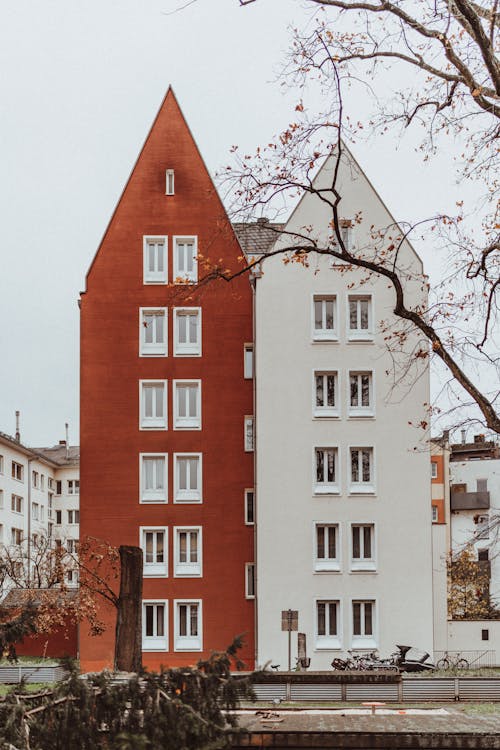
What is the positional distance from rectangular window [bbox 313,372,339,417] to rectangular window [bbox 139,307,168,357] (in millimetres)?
6885

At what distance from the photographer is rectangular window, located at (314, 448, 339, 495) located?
4845 cm

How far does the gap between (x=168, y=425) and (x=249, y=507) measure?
498 centimetres

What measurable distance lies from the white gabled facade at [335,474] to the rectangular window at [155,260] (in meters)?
4.74

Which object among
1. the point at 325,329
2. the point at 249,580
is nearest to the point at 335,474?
the point at 249,580

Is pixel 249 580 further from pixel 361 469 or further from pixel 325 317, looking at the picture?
pixel 325 317

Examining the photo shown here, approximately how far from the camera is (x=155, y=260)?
168ft

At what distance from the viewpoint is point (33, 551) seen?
284ft

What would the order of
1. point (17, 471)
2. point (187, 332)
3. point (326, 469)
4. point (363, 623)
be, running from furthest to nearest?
point (17, 471) → point (187, 332) → point (326, 469) → point (363, 623)

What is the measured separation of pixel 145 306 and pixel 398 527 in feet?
47.3

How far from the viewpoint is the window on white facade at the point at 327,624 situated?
46781mm

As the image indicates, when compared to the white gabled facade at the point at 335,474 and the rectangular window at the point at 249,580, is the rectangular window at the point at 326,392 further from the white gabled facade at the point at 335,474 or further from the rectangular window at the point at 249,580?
the rectangular window at the point at 249,580

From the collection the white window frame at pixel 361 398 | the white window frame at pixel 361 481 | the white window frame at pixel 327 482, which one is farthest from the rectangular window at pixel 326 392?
the white window frame at pixel 361 481

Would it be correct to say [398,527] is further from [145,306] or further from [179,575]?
[145,306]

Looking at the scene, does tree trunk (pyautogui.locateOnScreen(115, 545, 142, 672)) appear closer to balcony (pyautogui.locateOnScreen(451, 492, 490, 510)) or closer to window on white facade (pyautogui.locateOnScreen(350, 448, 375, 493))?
window on white facade (pyautogui.locateOnScreen(350, 448, 375, 493))
